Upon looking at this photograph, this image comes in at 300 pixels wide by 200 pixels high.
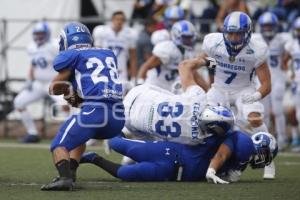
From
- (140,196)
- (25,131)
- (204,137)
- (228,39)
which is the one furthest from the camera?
(25,131)

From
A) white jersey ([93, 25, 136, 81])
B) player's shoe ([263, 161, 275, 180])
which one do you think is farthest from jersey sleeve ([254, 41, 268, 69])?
white jersey ([93, 25, 136, 81])

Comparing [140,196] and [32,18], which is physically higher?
[32,18]

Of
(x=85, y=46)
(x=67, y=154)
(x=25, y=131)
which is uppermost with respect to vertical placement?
(x=85, y=46)

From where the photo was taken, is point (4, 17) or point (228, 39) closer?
point (228, 39)

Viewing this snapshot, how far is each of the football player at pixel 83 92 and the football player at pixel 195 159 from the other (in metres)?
0.44

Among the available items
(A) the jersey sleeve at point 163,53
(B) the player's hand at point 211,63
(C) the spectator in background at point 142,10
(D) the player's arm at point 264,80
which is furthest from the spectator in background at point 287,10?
(B) the player's hand at point 211,63

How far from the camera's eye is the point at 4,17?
1538 centimetres

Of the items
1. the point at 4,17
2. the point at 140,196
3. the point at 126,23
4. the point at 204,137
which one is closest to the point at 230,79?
the point at 204,137

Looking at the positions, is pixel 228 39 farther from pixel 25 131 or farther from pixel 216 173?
pixel 25 131

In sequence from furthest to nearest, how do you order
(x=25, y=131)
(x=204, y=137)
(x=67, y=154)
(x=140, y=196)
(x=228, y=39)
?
(x=25, y=131)
(x=228, y=39)
(x=204, y=137)
(x=67, y=154)
(x=140, y=196)

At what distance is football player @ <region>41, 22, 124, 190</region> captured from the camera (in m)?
7.34

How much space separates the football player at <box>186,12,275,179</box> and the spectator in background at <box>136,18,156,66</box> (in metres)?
4.97

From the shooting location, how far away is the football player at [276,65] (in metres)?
12.9

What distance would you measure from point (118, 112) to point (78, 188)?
732 mm
